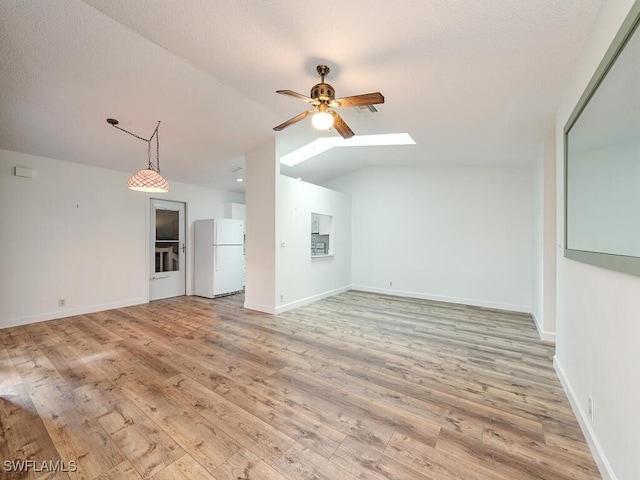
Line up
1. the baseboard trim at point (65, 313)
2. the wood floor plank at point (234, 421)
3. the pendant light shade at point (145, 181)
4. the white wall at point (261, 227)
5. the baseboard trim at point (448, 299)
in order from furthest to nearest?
the baseboard trim at point (448, 299) → the white wall at point (261, 227) → the baseboard trim at point (65, 313) → the pendant light shade at point (145, 181) → the wood floor plank at point (234, 421)

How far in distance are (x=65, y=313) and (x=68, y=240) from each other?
120 cm

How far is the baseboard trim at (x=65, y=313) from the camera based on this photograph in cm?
386

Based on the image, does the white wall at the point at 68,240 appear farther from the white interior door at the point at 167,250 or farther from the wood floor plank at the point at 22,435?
the wood floor plank at the point at 22,435

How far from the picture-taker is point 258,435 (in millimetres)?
1752

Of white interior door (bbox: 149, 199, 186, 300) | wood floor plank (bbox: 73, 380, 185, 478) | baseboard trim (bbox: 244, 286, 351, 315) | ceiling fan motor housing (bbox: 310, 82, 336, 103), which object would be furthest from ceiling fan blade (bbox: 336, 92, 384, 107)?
white interior door (bbox: 149, 199, 186, 300)

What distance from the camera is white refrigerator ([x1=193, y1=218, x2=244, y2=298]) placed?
18.7ft

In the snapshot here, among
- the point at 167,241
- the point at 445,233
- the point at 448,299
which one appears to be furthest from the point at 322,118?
the point at 167,241

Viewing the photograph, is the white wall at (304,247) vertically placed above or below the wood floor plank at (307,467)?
above

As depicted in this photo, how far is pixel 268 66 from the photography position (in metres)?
2.53

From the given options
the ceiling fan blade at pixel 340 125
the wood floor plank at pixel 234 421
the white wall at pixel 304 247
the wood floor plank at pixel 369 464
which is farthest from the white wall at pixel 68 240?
the wood floor plank at pixel 369 464

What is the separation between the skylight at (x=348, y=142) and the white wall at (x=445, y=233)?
57.8 inches

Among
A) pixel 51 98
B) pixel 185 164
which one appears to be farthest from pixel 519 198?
pixel 51 98

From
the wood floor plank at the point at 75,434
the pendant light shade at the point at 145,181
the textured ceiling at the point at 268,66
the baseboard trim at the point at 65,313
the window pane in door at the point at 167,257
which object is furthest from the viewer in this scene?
the window pane in door at the point at 167,257

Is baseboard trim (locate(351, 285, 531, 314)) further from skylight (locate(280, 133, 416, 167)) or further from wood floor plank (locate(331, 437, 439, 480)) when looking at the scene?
wood floor plank (locate(331, 437, 439, 480))
